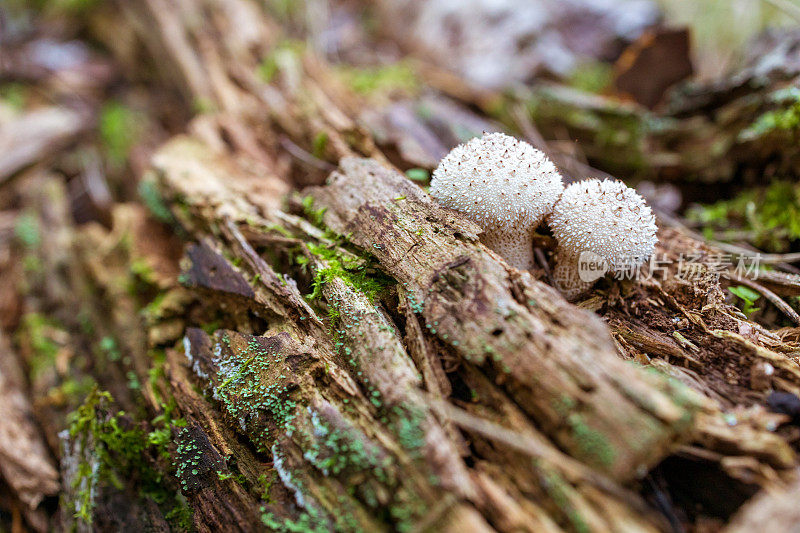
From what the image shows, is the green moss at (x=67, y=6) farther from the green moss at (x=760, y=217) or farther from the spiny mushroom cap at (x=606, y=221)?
the green moss at (x=760, y=217)

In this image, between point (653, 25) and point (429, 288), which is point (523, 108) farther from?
point (429, 288)

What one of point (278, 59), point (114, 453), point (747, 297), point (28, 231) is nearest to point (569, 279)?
point (747, 297)

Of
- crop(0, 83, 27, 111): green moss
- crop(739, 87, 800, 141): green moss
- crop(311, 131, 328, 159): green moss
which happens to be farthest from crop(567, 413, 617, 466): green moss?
crop(0, 83, 27, 111): green moss

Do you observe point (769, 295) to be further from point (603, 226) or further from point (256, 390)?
point (256, 390)

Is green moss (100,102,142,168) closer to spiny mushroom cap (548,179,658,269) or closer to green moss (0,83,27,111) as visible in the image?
green moss (0,83,27,111)

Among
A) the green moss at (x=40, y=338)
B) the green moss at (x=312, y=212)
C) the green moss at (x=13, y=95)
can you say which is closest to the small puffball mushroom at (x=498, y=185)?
the green moss at (x=312, y=212)

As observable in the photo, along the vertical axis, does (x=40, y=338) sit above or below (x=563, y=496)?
above

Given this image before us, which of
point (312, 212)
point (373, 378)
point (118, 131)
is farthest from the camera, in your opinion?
point (118, 131)
